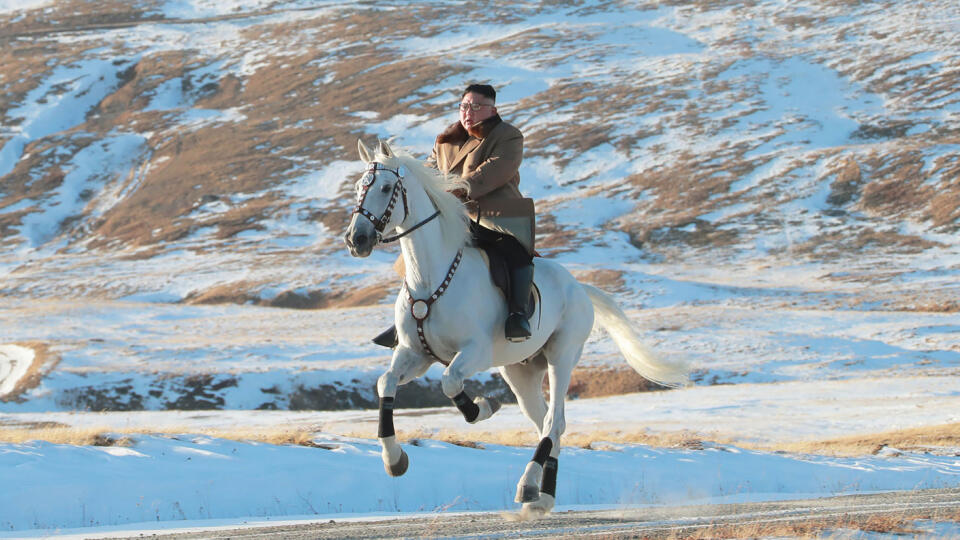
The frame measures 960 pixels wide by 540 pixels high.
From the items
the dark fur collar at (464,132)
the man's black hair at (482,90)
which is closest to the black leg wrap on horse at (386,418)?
the dark fur collar at (464,132)

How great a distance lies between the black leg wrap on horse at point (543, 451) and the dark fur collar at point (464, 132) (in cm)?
338

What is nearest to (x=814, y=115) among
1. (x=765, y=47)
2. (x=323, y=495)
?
(x=765, y=47)

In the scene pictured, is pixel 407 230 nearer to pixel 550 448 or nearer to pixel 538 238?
pixel 550 448

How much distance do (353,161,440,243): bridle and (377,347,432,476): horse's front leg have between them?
1164mm

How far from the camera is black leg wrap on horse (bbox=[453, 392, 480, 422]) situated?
10.7m

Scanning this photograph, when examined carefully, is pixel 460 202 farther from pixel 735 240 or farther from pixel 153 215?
pixel 153 215

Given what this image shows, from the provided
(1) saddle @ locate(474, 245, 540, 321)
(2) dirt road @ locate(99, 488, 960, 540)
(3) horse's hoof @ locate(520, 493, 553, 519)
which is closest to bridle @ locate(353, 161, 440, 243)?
(1) saddle @ locate(474, 245, 540, 321)

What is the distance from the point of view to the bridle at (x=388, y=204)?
32.6 ft

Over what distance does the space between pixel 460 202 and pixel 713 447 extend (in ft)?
42.1

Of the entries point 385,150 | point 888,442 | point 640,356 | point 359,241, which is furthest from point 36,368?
point 359,241

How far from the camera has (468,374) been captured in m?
10.3

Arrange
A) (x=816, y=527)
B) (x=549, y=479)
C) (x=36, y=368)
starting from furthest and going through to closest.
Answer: (x=36, y=368) → (x=549, y=479) → (x=816, y=527)

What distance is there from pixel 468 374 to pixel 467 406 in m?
0.58

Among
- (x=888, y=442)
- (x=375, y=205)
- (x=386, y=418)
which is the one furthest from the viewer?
(x=888, y=442)
